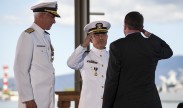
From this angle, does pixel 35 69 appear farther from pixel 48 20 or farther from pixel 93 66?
pixel 93 66

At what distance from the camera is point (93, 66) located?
2.81 metres

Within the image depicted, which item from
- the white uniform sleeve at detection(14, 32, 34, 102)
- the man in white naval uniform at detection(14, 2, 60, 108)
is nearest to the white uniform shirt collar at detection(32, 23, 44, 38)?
the man in white naval uniform at detection(14, 2, 60, 108)

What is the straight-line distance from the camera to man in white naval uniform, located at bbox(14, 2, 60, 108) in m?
2.29

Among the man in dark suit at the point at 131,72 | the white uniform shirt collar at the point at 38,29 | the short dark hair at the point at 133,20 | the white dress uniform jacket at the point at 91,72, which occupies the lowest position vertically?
the white dress uniform jacket at the point at 91,72

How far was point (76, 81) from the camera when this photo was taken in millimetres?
3799

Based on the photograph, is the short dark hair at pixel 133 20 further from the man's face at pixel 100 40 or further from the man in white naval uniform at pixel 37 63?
the man's face at pixel 100 40

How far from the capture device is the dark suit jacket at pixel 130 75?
217 centimetres

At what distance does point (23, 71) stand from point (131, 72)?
53 cm

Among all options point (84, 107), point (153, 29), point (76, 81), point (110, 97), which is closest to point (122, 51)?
point (110, 97)

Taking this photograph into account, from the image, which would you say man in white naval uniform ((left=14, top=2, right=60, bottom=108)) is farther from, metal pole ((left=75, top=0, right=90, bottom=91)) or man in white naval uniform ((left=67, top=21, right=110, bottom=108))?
metal pole ((left=75, top=0, right=90, bottom=91))

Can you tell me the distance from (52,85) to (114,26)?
Result: 156cm

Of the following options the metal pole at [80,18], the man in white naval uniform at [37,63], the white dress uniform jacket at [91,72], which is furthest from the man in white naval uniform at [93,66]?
the metal pole at [80,18]

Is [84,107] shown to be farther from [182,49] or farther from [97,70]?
[182,49]

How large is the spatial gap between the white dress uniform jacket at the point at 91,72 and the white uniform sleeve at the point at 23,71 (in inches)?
Result: 21.9
